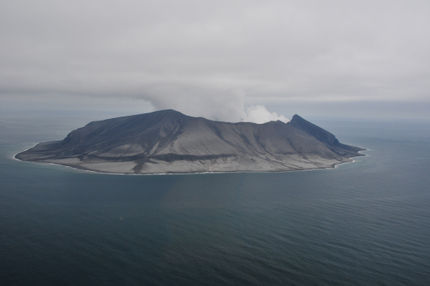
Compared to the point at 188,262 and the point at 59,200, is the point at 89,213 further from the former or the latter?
the point at 188,262

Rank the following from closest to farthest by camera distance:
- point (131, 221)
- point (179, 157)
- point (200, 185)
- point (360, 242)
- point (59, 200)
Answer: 1. point (360, 242)
2. point (131, 221)
3. point (59, 200)
4. point (200, 185)
5. point (179, 157)

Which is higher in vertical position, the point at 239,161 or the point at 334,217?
the point at 239,161

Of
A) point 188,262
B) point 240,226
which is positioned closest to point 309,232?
point 240,226

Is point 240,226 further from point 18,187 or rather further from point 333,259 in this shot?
point 18,187

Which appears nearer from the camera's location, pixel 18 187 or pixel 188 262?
pixel 188 262

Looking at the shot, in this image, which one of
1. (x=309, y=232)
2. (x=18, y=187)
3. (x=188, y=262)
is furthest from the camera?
(x=18, y=187)

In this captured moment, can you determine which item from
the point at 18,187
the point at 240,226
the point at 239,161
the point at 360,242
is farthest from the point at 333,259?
the point at 239,161
